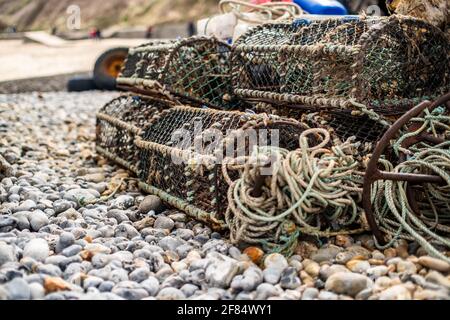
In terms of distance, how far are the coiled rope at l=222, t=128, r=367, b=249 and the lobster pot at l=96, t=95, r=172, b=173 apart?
1.36m

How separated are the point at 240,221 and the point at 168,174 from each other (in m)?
0.88

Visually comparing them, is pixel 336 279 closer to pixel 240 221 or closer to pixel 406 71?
pixel 240 221

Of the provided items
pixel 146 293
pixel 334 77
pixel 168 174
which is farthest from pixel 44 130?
pixel 146 293

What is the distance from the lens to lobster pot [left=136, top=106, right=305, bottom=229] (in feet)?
10.6

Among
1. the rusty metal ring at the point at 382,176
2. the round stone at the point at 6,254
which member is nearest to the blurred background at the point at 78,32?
the rusty metal ring at the point at 382,176

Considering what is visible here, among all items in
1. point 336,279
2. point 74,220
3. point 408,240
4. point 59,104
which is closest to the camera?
point 336,279

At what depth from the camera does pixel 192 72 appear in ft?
14.7

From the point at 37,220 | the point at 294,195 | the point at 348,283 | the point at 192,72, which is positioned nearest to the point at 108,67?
the point at 192,72

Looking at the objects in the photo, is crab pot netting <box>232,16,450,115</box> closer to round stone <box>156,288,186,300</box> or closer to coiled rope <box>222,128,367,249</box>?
coiled rope <box>222,128,367,249</box>

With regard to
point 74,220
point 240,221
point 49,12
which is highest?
point 240,221

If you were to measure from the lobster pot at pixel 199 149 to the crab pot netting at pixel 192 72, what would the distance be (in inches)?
13.0

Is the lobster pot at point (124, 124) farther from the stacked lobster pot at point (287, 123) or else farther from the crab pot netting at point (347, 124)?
the crab pot netting at point (347, 124)

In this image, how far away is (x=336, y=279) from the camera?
256 cm

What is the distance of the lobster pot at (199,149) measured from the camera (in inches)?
128
